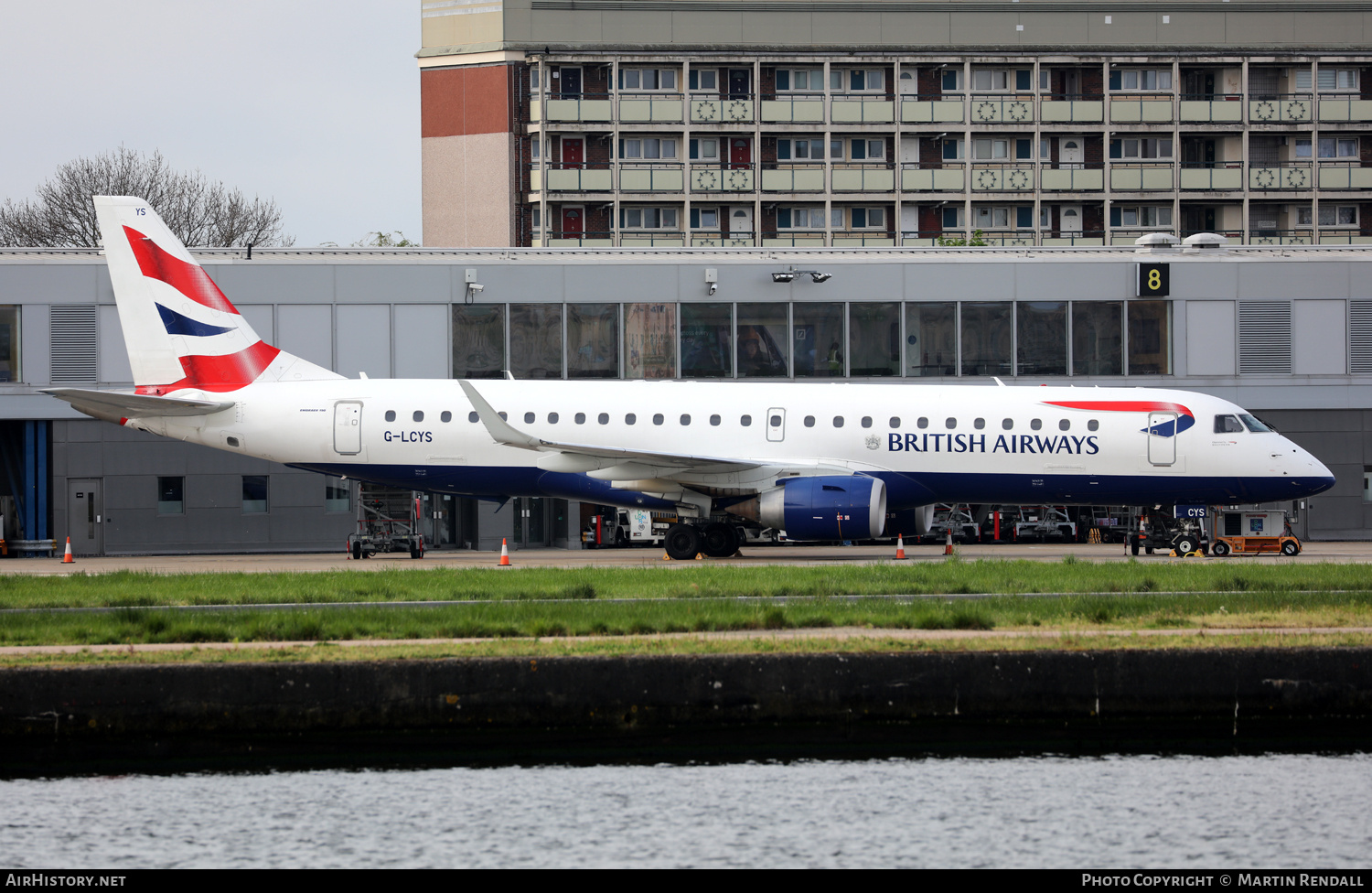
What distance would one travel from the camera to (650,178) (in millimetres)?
75188

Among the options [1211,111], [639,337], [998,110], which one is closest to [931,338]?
[639,337]

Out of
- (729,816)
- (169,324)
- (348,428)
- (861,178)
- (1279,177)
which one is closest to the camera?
Answer: (729,816)

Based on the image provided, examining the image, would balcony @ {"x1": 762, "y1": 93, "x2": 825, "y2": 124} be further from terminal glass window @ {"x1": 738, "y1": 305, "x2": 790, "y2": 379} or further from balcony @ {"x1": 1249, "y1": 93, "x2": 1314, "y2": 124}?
terminal glass window @ {"x1": 738, "y1": 305, "x2": 790, "y2": 379}

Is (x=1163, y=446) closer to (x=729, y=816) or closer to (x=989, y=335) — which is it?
(x=989, y=335)

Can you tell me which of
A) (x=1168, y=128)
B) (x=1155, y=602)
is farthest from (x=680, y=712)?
(x=1168, y=128)

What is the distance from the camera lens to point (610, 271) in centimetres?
4000

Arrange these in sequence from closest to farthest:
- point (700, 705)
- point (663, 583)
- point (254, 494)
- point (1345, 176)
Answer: point (700, 705) → point (663, 583) → point (254, 494) → point (1345, 176)

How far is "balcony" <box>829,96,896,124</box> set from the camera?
7606 cm

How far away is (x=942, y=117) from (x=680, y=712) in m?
68.0

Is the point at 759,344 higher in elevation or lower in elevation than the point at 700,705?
higher

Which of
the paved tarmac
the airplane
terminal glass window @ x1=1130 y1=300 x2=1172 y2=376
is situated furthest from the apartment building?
the airplane

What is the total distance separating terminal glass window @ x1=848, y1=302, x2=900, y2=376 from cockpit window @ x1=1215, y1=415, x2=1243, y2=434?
43.5ft

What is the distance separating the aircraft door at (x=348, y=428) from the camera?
2945 centimetres

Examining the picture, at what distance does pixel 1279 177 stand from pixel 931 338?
47.2 m
